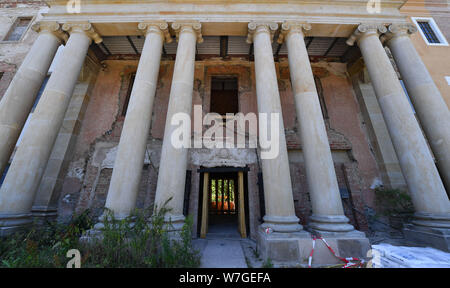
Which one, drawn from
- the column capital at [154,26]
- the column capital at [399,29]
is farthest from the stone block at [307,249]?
the column capital at [154,26]

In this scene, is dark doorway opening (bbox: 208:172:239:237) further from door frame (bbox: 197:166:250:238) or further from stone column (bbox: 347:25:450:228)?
stone column (bbox: 347:25:450:228)

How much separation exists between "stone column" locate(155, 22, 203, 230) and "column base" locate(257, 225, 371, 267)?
7.74 feet

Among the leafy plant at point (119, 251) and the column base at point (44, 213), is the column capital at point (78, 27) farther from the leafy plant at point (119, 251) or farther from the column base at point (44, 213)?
the leafy plant at point (119, 251)

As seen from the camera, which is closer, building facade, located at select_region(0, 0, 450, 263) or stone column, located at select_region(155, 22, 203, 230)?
stone column, located at select_region(155, 22, 203, 230)

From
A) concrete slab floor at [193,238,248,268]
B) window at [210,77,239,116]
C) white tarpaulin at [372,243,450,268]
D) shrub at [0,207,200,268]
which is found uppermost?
window at [210,77,239,116]

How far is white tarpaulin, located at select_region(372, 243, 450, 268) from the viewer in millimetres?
3445

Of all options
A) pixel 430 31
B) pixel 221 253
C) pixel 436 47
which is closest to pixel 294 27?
pixel 221 253

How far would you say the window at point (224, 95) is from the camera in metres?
10.1

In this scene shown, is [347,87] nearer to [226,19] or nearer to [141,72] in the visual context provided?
[226,19]

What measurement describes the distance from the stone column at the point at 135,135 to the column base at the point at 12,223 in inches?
90.3

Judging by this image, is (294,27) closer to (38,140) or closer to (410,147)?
(410,147)

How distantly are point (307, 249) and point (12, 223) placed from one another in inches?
290

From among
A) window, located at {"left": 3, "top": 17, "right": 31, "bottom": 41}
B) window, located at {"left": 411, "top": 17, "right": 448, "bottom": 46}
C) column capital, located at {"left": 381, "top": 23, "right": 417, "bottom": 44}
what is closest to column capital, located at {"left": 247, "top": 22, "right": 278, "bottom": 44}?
column capital, located at {"left": 381, "top": 23, "right": 417, "bottom": 44}
